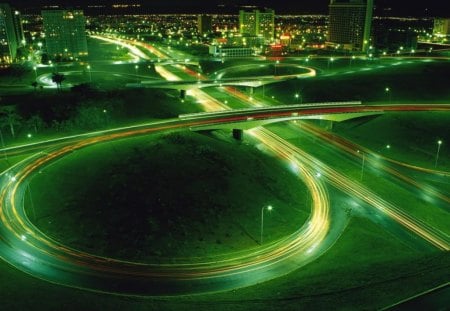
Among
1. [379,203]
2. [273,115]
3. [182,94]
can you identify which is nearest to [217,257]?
[379,203]

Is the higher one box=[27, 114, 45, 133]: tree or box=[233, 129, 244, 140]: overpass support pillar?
box=[27, 114, 45, 133]: tree

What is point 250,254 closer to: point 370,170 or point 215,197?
point 215,197

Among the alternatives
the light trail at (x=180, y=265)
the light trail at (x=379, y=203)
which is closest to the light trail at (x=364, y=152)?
the light trail at (x=379, y=203)

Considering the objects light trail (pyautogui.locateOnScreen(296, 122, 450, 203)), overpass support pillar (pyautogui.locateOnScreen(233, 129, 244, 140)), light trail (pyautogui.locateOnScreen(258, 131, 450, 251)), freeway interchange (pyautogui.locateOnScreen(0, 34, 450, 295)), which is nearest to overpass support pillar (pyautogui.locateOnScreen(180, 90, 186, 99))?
freeway interchange (pyautogui.locateOnScreen(0, 34, 450, 295))

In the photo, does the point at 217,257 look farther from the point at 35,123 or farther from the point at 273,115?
the point at 35,123

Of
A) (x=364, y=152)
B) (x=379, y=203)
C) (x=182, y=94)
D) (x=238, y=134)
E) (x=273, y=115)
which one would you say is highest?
(x=273, y=115)

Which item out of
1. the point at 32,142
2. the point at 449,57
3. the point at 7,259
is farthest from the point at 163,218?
the point at 449,57

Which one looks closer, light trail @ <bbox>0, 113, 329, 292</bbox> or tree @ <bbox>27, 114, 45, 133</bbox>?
light trail @ <bbox>0, 113, 329, 292</bbox>

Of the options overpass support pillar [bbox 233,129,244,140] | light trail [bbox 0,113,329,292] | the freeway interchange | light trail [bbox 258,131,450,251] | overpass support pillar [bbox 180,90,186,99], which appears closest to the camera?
the freeway interchange

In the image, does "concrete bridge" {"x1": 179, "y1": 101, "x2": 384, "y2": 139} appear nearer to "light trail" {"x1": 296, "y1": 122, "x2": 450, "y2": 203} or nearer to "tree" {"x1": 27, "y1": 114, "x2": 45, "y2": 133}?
"light trail" {"x1": 296, "y1": 122, "x2": 450, "y2": 203}
